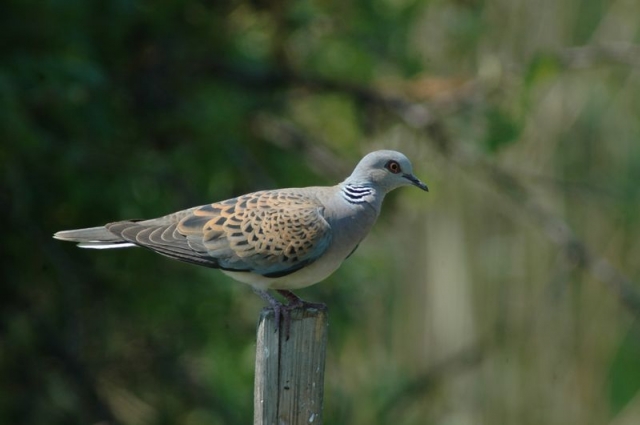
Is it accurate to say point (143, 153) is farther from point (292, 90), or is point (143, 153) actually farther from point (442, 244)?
point (442, 244)

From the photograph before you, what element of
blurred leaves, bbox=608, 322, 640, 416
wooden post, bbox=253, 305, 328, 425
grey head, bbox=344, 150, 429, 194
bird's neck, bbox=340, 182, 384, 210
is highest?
grey head, bbox=344, 150, 429, 194

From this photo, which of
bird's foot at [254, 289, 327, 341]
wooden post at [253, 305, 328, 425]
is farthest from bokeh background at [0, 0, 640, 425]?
wooden post at [253, 305, 328, 425]

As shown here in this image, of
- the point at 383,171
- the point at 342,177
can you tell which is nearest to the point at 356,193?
the point at 383,171

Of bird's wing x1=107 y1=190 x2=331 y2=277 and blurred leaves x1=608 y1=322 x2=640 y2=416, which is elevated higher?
bird's wing x1=107 y1=190 x2=331 y2=277

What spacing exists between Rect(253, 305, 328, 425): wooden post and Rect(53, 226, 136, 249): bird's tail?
98cm

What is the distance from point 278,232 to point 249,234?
12 centimetres

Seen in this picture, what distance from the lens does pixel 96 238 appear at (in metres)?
4.01

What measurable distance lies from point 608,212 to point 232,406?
9.24ft

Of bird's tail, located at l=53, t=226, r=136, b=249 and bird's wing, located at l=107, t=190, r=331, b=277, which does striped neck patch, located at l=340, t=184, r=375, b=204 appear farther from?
bird's tail, located at l=53, t=226, r=136, b=249

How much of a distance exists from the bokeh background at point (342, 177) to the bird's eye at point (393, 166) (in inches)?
71.3

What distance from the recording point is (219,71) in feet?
21.7

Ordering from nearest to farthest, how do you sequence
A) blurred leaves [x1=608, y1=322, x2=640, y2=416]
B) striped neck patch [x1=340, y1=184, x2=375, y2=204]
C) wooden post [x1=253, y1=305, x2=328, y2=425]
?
wooden post [x1=253, y1=305, x2=328, y2=425]
striped neck patch [x1=340, y1=184, x2=375, y2=204]
blurred leaves [x1=608, y1=322, x2=640, y2=416]

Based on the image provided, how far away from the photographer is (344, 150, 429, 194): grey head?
12.9ft

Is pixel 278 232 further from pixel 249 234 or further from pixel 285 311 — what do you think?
pixel 285 311
